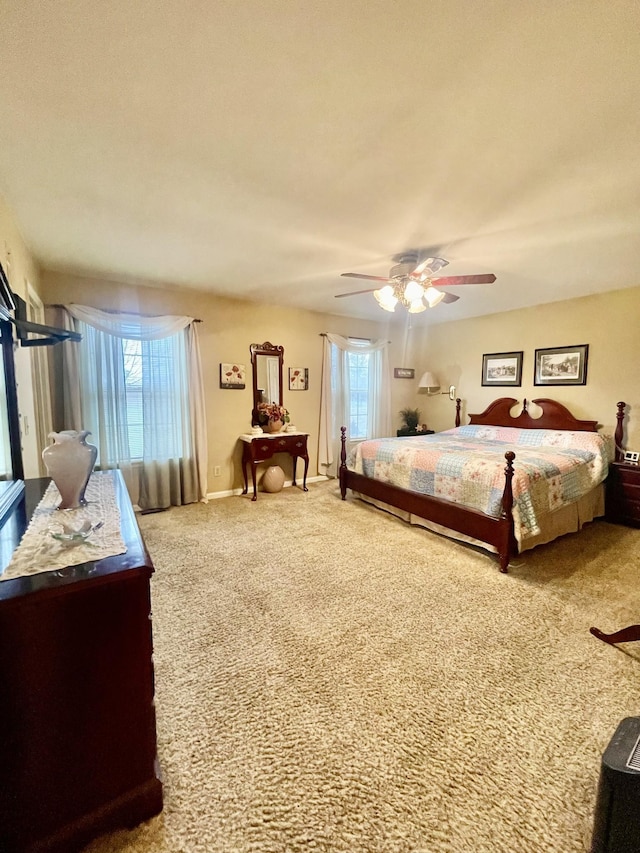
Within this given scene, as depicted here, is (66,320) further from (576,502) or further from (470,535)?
(576,502)

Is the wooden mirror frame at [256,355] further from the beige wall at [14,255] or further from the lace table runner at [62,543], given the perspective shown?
the lace table runner at [62,543]

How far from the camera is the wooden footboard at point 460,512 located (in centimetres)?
262

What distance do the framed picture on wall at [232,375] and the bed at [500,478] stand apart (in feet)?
4.76

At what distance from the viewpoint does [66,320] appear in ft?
11.0

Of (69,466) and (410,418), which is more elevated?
(69,466)

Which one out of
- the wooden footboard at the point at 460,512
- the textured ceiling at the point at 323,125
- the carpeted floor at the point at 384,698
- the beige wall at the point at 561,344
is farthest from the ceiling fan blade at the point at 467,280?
the beige wall at the point at 561,344

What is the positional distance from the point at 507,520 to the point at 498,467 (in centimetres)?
41

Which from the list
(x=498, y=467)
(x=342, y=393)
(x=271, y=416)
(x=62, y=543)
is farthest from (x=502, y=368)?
(x=62, y=543)

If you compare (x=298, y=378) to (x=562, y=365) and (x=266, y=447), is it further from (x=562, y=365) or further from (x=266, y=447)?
(x=562, y=365)

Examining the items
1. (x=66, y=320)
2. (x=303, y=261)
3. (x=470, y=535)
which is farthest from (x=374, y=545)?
(x=66, y=320)

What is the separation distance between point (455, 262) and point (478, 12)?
7.09 feet

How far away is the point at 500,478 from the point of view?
106 inches

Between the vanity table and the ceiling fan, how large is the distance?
2084 millimetres

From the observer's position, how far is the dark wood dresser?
0.92 meters
